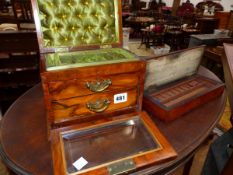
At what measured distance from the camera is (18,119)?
0.97m

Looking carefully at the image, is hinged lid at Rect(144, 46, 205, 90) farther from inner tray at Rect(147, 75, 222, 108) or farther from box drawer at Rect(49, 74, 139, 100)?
box drawer at Rect(49, 74, 139, 100)

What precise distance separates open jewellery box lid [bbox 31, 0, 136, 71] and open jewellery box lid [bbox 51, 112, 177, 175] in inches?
11.8

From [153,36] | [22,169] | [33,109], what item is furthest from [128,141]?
[153,36]

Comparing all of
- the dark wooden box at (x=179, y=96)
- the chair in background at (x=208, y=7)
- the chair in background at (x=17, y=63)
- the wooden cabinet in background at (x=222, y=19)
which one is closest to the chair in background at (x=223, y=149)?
the dark wooden box at (x=179, y=96)

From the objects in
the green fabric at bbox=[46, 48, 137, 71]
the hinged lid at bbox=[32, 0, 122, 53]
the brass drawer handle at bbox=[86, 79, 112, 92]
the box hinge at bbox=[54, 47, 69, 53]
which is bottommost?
the brass drawer handle at bbox=[86, 79, 112, 92]

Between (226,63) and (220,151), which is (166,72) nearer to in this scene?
(226,63)

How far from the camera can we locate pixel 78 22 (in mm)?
1031

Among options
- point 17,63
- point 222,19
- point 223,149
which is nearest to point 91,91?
point 223,149

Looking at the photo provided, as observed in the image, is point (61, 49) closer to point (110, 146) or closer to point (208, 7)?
point (110, 146)

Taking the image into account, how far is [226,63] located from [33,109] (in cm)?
105

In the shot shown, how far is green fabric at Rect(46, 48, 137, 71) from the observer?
0.85m

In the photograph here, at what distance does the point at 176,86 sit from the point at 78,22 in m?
0.69

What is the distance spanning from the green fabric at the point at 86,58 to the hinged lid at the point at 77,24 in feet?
0.14

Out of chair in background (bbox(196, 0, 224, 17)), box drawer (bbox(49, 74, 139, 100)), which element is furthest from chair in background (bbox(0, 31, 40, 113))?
chair in background (bbox(196, 0, 224, 17))
